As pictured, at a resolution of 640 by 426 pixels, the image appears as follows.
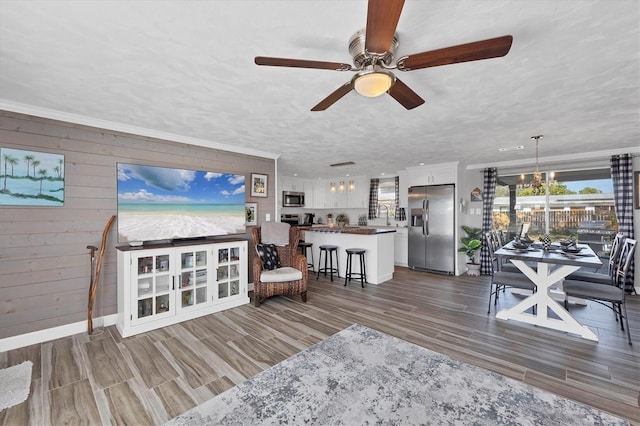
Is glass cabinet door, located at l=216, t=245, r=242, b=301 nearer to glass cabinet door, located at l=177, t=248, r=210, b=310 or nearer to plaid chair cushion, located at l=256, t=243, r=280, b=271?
glass cabinet door, located at l=177, t=248, r=210, b=310

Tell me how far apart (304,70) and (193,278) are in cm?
282

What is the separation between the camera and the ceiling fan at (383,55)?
46.4 inches

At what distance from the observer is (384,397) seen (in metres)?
2.01

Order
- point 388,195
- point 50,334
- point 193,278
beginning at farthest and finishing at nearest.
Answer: point 388,195
point 193,278
point 50,334

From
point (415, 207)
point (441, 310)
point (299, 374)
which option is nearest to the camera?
point (299, 374)

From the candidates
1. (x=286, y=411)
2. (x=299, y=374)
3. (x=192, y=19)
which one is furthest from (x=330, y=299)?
(x=192, y=19)

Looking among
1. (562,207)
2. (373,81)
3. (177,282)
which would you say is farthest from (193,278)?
(562,207)

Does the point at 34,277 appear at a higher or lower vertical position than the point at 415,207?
lower

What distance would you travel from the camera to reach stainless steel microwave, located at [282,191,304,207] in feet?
25.1

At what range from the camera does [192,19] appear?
1491mm

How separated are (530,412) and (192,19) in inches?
128

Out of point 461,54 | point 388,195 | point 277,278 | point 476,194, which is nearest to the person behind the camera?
point 461,54

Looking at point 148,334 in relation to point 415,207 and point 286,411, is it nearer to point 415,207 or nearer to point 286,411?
point 286,411

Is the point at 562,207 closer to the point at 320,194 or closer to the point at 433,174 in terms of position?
the point at 433,174
